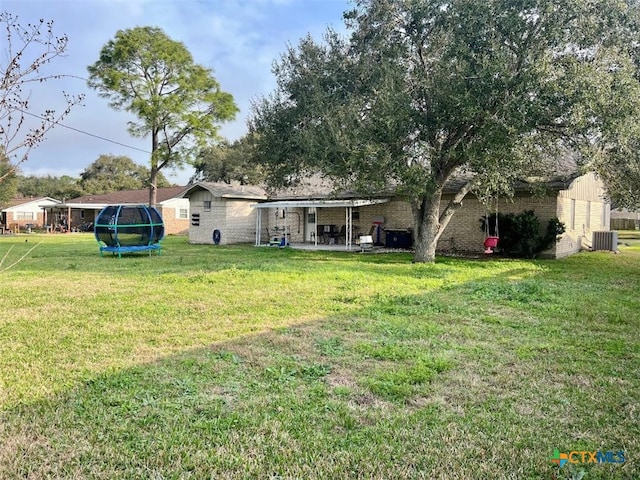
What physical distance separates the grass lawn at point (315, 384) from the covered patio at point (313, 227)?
1148 centimetres

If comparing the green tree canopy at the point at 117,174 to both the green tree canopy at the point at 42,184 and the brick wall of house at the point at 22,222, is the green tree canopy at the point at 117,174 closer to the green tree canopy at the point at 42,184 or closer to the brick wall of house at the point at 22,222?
the green tree canopy at the point at 42,184

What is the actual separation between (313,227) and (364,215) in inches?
122

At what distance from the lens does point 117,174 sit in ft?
181

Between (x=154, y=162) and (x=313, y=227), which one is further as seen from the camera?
(x=154, y=162)

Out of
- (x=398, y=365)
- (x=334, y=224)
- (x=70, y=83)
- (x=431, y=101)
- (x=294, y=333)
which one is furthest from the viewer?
(x=334, y=224)

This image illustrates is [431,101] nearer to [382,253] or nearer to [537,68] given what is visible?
[537,68]

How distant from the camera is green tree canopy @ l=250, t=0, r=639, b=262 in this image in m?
10.8

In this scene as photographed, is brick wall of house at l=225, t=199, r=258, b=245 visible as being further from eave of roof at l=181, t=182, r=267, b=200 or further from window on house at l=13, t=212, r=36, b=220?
window on house at l=13, t=212, r=36, b=220

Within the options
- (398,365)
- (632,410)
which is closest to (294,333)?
(398,365)

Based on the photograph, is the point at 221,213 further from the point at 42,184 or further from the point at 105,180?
the point at 42,184

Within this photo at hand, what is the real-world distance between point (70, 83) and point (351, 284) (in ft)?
23.6

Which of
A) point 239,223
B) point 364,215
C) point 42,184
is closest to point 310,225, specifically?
point 364,215

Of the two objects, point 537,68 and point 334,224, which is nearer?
point 537,68

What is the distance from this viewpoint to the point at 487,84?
1092cm
